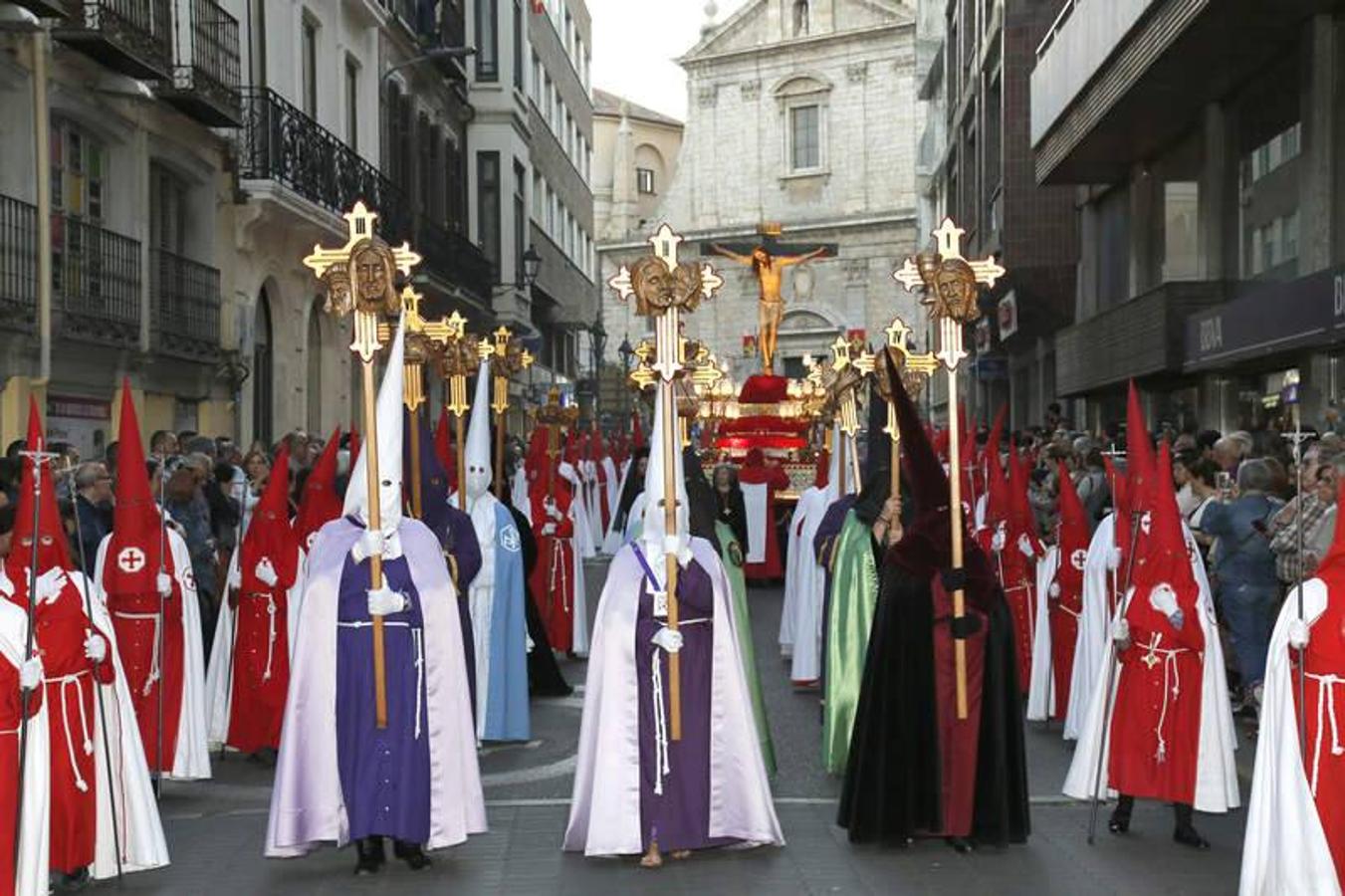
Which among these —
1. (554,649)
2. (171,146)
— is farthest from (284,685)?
(171,146)

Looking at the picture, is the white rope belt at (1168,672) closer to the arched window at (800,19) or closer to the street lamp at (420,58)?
the street lamp at (420,58)

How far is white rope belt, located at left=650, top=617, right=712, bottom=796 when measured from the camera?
7852 mm

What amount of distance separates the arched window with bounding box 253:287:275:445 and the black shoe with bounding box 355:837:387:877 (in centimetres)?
1484

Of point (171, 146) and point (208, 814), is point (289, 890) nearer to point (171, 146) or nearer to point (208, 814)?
point (208, 814)

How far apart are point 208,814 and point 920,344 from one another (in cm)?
4748

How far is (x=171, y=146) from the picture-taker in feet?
61.2

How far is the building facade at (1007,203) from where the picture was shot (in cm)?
2859

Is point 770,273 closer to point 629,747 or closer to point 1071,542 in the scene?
point 1071,542

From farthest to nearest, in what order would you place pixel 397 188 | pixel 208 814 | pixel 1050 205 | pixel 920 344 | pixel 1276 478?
pixel 920 344 < pixel 1050 205 < pixel 397 188 < pixel 1276 478 < pixel 208 814

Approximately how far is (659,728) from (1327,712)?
9.40 feet

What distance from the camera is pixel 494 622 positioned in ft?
36.9

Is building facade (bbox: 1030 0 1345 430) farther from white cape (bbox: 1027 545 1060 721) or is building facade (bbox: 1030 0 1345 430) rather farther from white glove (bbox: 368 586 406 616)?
white glove (bbox: 368 586 406 616)

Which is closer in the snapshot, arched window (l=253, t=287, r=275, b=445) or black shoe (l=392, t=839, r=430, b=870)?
black shoe (l=392, t=839, r=430, b=870)

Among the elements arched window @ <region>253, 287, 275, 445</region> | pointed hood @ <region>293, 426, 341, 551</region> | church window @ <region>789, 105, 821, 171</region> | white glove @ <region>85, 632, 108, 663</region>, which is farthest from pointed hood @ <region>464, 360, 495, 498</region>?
church window @ <region>789, 105, 821, 171</region>
